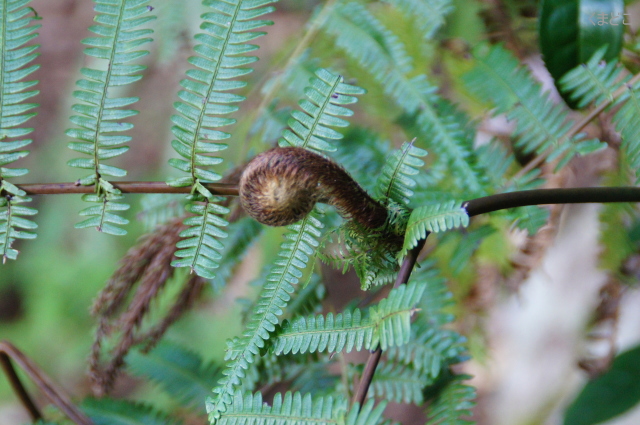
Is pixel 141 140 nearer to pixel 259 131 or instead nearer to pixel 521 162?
pixel 259 131

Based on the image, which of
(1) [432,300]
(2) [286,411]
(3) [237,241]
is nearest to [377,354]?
(2) [286,411]

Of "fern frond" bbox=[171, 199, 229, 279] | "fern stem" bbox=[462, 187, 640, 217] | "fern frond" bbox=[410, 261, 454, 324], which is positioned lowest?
"fern frond" bbox=[410, 261, 454, 324]

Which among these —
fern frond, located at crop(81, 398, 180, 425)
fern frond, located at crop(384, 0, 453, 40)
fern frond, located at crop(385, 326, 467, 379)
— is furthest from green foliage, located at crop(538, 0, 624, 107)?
fern frond, located at crop(81, 398, 180, 425)

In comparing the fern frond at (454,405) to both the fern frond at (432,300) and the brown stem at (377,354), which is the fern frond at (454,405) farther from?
the brown stem at (377,354)

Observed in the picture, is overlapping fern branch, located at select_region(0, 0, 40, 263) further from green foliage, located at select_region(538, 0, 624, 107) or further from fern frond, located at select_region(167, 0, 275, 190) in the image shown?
green foliage, located at select_region(538, 0, 624, 107)

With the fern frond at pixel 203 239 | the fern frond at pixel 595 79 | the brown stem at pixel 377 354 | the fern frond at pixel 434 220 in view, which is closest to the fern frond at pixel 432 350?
the brown stem at pixel 377 354

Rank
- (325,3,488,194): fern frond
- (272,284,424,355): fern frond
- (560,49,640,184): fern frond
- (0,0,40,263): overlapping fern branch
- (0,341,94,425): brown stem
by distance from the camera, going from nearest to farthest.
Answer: (272,284,424,355): fern frond
(0,0,40,263): overlapping fern branch
(560,49,640,184): fern frond
(0,341,94,425): brown stem
(325,3,488,194): fern frond

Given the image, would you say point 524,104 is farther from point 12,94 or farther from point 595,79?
point 12,94

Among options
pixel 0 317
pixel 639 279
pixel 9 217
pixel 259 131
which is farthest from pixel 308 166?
pixel 0 317
